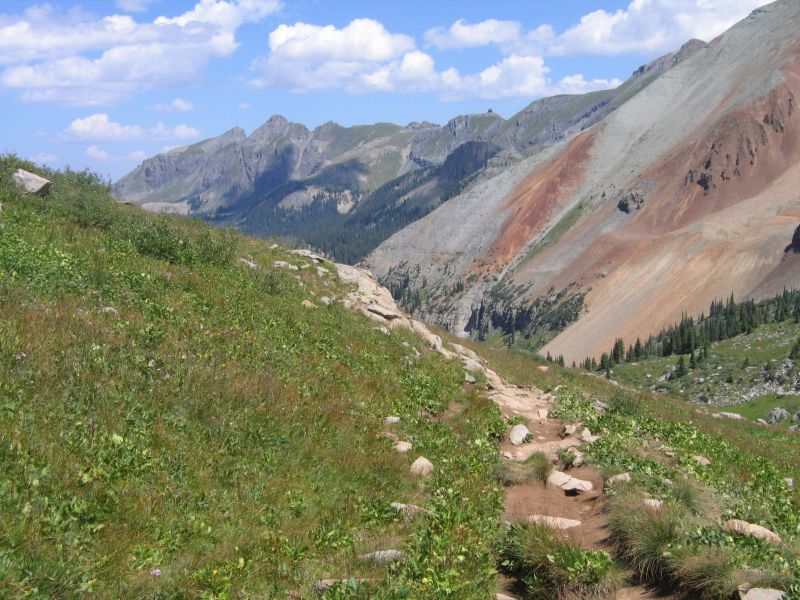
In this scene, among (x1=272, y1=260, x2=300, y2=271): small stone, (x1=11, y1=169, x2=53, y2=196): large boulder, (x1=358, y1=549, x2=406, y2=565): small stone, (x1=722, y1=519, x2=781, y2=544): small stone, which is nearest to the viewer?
(x1=358, y1=549, x2=406, y2=565): small stone

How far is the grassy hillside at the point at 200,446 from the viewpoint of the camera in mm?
5973

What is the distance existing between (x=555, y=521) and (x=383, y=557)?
3.07 meters

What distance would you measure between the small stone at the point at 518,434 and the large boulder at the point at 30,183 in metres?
16.5

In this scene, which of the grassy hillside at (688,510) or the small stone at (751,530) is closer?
the grassy hillside at (688,510)

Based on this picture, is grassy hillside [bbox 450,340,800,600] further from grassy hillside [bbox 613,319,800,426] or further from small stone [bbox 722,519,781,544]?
grassy hillside [bbox 613,319,800,426]

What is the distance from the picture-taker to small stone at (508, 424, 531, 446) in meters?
13.9

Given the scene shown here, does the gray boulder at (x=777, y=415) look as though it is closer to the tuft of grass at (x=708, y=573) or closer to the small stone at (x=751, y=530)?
the small stone at (x=751, y=530)

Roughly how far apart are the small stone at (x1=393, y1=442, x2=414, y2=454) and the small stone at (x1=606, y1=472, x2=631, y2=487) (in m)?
3.58

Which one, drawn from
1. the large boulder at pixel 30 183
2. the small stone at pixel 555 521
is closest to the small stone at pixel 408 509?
the small stone at pixel 555 521

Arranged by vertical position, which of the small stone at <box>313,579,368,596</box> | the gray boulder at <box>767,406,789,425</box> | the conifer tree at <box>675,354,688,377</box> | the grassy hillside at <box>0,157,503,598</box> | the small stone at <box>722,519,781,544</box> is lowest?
the conifer tree at <box>675,354,688,377</box>

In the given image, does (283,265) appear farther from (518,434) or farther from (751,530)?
(751,530)

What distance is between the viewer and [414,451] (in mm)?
11117

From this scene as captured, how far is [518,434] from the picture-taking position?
14.1 m

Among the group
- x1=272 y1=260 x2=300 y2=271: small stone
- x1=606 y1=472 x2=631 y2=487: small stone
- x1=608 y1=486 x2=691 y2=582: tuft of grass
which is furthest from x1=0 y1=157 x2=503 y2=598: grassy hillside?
x1=272 y1=260 x2=300 y2=271: small stone
